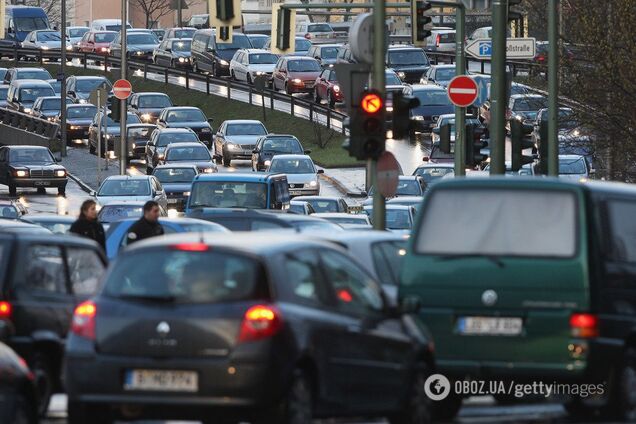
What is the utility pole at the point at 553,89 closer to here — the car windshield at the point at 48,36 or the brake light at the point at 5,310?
the brake light at the point at 5,310

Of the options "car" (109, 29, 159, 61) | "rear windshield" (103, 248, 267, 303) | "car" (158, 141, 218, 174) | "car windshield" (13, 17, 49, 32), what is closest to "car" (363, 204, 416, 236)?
"car" (158, 141, 218, 174)

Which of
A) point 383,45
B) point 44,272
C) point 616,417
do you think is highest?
point 383,45

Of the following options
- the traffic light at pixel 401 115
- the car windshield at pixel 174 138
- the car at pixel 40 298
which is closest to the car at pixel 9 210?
the traffic light at pixel 401 115

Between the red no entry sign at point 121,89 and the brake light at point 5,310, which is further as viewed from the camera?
the red no entry sign at point 121,89

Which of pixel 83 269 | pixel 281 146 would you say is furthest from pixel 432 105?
pixel 83 269

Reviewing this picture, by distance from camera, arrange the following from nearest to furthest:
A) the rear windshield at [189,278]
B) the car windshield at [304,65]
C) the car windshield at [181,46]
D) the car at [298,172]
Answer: the rear windshield at [189,278], the car at [298,172], the car windshield at [304,65], the car windshield at [181,46]

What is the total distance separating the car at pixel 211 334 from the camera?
38.7 ft

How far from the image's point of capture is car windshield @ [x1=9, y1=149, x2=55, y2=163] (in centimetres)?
5656

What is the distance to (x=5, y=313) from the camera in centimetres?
1453

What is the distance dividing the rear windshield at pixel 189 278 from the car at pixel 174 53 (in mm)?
72524

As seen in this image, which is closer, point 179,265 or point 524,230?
point 179,265

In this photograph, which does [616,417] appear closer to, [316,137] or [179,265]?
[179,265]

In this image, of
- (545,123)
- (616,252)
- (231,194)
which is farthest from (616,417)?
(231,194)

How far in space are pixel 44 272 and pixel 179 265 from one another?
323cm
